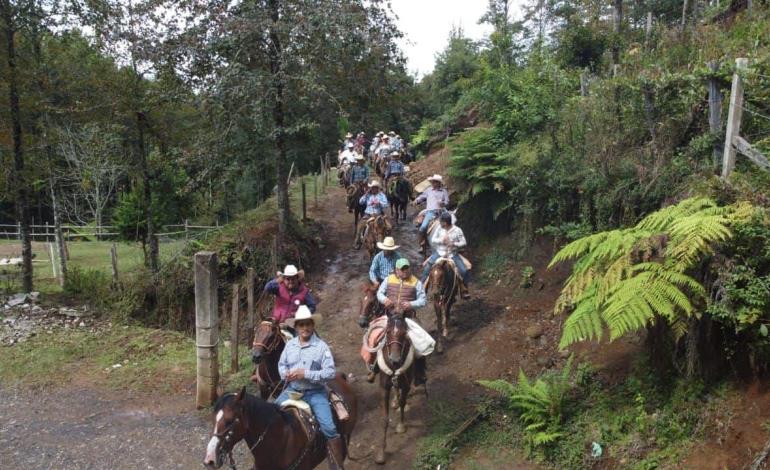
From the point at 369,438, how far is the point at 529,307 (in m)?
4.47

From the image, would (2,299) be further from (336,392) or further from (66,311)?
(336,392)

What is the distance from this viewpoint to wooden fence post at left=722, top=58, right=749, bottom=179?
676 centimetres

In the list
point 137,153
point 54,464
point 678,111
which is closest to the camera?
point 54,464

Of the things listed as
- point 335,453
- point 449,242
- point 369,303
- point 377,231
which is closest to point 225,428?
point 335,453

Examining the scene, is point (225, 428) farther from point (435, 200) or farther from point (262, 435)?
point (435, 200)

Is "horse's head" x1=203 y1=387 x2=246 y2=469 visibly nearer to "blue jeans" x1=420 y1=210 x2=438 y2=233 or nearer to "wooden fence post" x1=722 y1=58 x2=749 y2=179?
"wooden fence post" x1=722 y1=58 x2=749 y2=179

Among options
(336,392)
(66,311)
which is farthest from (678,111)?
(66,311)

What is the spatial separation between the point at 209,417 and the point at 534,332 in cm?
593

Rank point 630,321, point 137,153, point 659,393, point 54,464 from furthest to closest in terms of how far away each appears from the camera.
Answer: point 137,153, point 54,464, point 659,393, point 630,321

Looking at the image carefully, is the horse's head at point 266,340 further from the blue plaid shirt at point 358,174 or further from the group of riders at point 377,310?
the blue plaid shirt at point 358,174

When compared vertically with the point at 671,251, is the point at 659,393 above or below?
below

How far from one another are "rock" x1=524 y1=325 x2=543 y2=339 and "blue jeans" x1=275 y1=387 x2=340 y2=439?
187 inches

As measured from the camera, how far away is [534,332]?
376 inches

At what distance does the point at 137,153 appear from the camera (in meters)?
17.3
